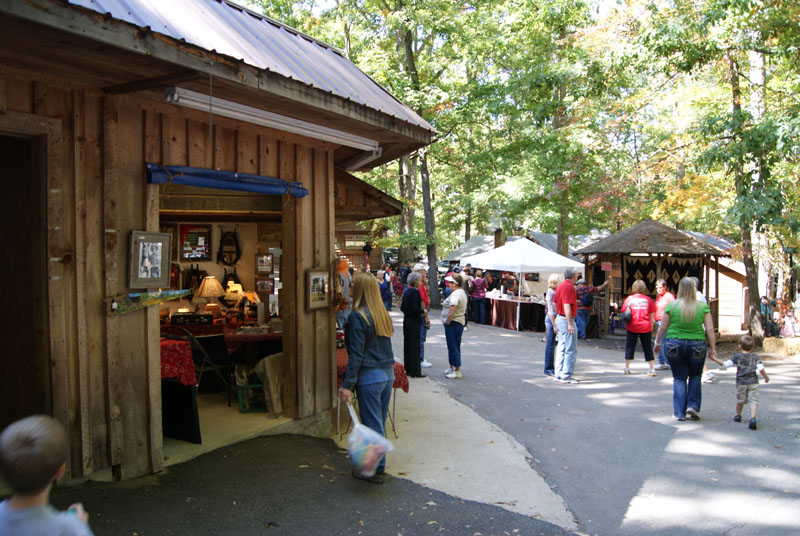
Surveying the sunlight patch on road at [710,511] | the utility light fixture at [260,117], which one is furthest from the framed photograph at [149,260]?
the sunlight patch on road at [710,511]

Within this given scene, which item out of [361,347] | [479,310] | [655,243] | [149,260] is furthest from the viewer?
[479,310]

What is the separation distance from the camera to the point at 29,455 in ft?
6.48

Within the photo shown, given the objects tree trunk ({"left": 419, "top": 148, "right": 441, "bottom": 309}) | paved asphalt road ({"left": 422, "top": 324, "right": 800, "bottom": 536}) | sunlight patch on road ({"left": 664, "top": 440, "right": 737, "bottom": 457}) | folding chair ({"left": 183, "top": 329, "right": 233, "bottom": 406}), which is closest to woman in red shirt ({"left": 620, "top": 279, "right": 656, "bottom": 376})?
paved asphalt road ({"left": 422, "top": 324, "right": 800, "bottom": 536})

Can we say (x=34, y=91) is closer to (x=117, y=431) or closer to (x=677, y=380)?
(x=117, y=431)

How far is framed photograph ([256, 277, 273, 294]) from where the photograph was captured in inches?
437

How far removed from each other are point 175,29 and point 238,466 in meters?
3.52

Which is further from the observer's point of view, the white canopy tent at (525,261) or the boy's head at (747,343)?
the white canopy tent at (525,261)

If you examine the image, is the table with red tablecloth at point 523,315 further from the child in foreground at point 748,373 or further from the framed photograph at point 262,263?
the child in foreground at point 748,373

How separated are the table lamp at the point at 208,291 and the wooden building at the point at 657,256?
36.3 feet

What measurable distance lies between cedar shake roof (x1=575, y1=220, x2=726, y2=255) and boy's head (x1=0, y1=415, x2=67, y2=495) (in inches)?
623

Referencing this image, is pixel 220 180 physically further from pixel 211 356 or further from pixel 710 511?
pixel 710 511

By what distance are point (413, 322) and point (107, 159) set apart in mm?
6239

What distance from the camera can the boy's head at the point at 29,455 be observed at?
1.97m

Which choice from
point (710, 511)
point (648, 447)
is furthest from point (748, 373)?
point (710, 511)
